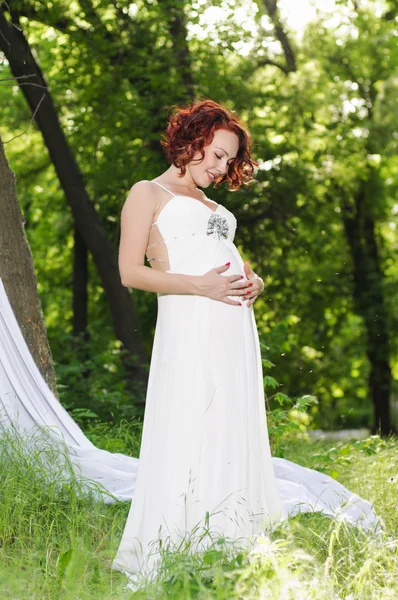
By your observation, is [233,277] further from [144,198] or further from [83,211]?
[83,211]

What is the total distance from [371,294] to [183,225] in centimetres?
1198

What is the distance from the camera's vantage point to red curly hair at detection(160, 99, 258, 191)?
3.52m

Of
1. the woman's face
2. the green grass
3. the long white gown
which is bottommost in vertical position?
the green grass

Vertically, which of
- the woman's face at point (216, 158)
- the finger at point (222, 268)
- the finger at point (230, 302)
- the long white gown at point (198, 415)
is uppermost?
the woman's face at point (216, 158)

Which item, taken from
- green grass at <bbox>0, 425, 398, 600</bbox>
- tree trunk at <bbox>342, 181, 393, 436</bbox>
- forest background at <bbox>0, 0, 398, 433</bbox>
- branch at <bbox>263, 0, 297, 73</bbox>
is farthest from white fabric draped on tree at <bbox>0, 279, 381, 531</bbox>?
branch at <bbox>263, 0, 297, 73</bbox>

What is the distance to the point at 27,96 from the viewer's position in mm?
9820

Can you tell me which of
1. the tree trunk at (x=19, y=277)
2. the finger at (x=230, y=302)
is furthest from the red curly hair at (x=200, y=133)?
the tree trunk at (x=19, y=277)

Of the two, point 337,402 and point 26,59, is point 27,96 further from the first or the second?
point 337,402

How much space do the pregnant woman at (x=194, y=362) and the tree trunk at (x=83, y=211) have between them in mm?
6388

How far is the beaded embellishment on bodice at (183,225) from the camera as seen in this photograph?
3.53 m

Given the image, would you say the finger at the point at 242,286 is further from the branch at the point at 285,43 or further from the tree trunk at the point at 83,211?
the branch at the point at 285,43

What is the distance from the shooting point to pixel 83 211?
33.7 feet

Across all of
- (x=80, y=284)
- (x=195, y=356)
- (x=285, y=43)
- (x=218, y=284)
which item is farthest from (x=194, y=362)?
(x=285, y=43)

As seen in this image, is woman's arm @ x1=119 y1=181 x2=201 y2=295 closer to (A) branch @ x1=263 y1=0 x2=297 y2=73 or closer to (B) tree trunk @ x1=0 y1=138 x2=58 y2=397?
(B) tree trunk @ x1=0 y1=138 x2=58 y2=397
